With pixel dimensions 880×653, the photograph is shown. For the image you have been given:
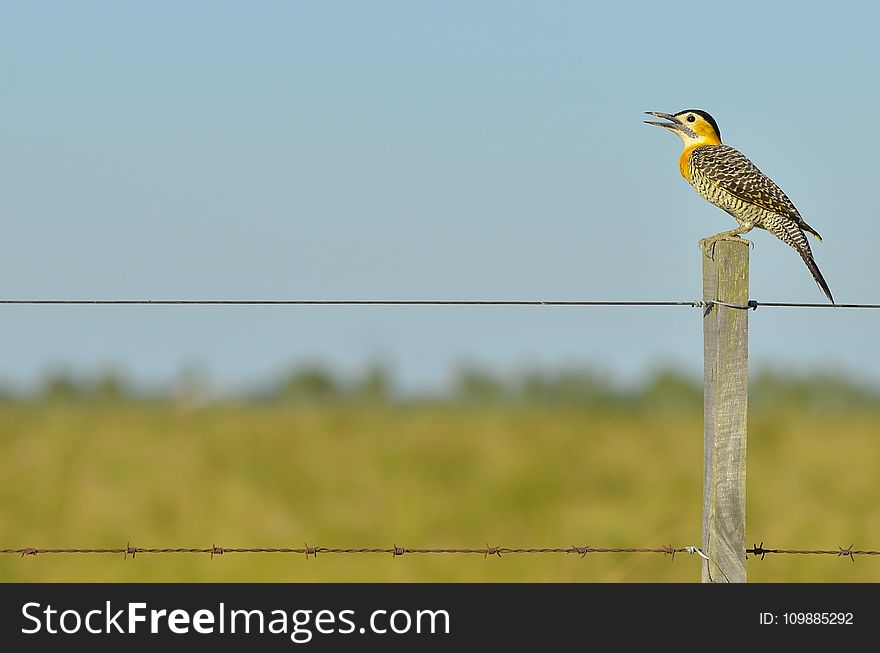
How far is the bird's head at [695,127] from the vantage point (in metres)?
6.93

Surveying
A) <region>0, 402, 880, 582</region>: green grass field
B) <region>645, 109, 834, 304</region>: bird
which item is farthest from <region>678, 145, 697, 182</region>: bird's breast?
<region>0, 402, 880, 582</region>: green grass field

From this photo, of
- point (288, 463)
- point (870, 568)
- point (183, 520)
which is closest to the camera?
point (870, 568)

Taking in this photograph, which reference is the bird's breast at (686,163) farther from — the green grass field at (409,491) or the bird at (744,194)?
the green grass field at (409,491)

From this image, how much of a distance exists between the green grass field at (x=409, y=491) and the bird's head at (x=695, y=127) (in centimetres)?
391

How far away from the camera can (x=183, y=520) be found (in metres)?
12.0

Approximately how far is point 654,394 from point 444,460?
6.25 meters

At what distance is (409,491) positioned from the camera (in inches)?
504
